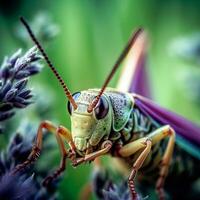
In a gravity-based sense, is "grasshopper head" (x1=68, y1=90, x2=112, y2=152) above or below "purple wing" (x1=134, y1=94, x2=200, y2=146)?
above

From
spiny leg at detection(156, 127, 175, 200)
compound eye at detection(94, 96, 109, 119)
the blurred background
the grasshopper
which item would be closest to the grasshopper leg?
the grasshopper

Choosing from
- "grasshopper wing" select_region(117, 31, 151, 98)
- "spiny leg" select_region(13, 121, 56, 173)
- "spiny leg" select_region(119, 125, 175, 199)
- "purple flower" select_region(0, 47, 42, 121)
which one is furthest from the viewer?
"grasshopper wing" select_region(117, 31, 151, 98)

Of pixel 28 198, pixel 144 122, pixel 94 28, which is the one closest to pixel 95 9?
pixel 94 28

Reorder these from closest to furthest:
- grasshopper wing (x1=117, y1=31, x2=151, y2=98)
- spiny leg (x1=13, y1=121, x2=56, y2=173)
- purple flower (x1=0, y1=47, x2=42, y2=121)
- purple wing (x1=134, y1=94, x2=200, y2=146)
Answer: purple flower (x1=0, y1=47, x2=42, y2=121), spiny leg (x1=13, y1=121, x2=56, y2=173), purple wing (x1=134, y1=94, x2=200, y2=146), grasshopper wing (x1=117, y1=31, x2=151, y2=98)

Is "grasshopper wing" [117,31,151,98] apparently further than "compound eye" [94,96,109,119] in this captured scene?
Yes

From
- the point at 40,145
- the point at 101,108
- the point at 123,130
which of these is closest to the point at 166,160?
the point at 123,130

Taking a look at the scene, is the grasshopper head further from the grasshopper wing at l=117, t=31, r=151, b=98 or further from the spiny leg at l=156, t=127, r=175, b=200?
the grasshopper wing at l=117, t=31, r=151, b=98

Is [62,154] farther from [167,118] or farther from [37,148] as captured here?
[167,118]

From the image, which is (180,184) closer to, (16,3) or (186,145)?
(186,145)
